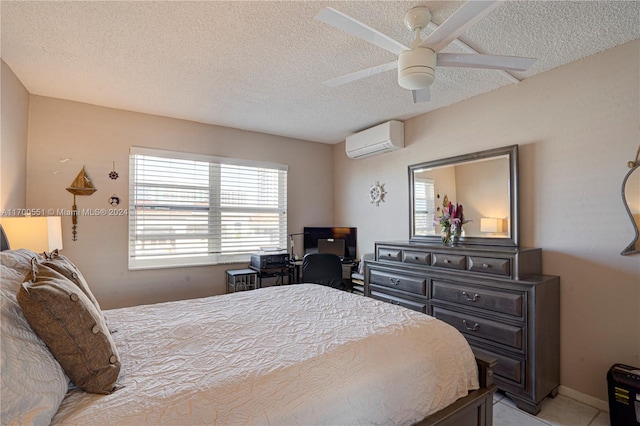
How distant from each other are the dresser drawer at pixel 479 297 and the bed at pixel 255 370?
0.84m

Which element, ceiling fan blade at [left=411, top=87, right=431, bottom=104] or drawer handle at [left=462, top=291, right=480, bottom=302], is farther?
drawer handle at [left=462, top=291, right=480, bottom=302]

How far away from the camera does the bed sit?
963 mm

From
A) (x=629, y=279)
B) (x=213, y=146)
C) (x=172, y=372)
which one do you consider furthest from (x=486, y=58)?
(x=213, y=146)

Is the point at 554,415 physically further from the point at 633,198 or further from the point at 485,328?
the point at 633,198

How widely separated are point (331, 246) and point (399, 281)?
1.59 meters

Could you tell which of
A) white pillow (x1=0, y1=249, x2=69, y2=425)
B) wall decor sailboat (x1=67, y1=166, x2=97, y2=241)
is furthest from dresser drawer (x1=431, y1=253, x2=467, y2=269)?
wall decor sailboat (x1=67, y1=166, x2=97, y2=241)

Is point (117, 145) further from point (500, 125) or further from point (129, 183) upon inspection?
point (500, 125)

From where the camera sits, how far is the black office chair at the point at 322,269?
3.70m

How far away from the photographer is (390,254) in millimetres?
3316

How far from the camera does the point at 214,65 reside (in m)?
2.47

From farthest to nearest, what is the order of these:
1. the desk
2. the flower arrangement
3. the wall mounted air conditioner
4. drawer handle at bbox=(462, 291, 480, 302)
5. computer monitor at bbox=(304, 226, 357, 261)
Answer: computer monitor at bbox=(304, 226, 357, 261)
the desk
the wall mounted air conditioner
the flower arrangement
drawer handle at bbox=(462, 291, 480, 302)

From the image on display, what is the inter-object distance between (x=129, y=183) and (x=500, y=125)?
3.86 meters

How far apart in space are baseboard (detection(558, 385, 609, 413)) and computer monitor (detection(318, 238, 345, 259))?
2.73 meters

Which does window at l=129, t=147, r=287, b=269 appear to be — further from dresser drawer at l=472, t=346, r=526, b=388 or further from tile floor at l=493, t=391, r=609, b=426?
tile floor at l=493, t=391, r=609, b=426
